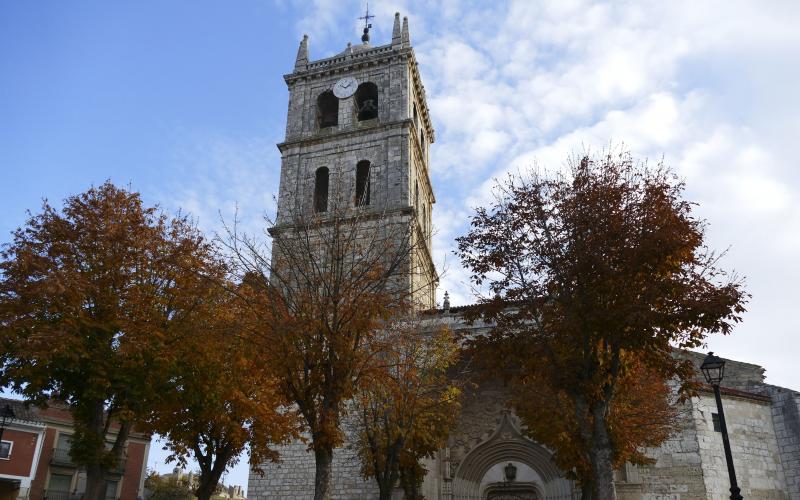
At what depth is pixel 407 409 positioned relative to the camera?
1603 cm

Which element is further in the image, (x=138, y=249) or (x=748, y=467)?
(x=748, y=467)

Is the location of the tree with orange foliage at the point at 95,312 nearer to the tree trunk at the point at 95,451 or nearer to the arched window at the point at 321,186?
the tree trunk at the point at 95,451

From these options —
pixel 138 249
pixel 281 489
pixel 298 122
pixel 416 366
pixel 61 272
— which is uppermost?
pixel 298 122

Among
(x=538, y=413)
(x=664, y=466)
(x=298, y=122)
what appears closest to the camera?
(x=538, y=413)

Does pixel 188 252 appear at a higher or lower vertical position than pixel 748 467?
higher

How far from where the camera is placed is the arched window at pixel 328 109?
3272 cm

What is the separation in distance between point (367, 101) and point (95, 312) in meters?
21.0

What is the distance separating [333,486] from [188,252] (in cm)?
1021

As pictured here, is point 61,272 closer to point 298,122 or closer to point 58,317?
point 58,317

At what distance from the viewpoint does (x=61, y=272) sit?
1312 centimetres

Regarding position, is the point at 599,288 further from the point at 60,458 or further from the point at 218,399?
the point at 60,458

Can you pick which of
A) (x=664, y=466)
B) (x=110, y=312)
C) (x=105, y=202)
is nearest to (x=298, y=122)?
(x=105, y=202)

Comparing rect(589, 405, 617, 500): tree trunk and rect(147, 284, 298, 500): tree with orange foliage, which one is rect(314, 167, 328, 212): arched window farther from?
rect(589, 405, 617, 500): tree trunk

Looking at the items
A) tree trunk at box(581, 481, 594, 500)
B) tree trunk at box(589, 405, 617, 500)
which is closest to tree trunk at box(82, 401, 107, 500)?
tree trunk at box(589, 405, 617, 500)
